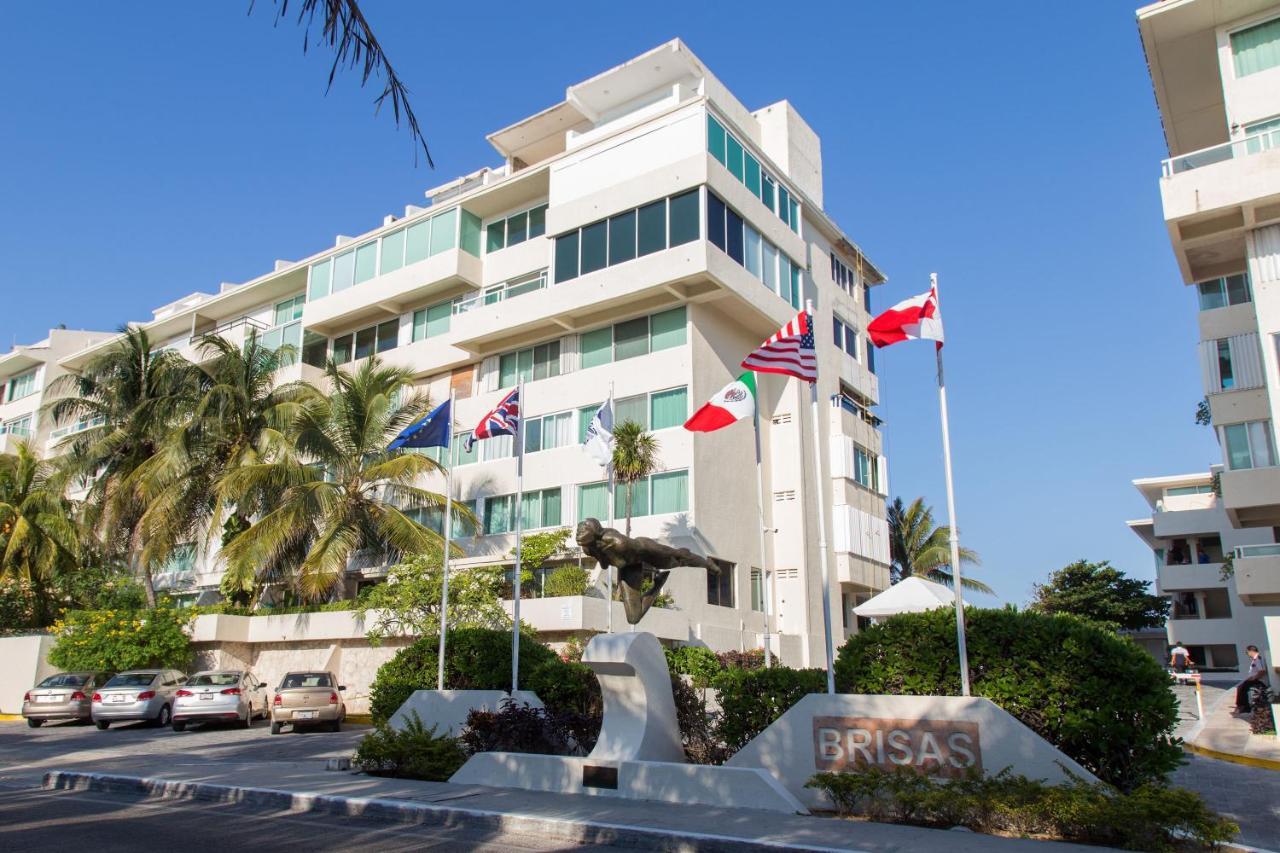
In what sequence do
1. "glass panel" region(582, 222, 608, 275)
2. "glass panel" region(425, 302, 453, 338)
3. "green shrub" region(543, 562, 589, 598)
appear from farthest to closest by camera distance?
"glass panel" region(425, 302, 453, 338) < "glass panel" region(582, 222, 608, 275) < "green shrub" region(543, 562, 589, 598)

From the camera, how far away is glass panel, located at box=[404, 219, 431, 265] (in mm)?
35406

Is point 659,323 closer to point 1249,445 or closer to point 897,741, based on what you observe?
point 1249,445

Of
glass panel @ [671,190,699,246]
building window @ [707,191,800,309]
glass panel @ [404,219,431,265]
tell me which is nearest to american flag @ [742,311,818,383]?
glass panel @ [671,190,699,246]

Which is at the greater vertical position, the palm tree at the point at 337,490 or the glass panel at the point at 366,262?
the glass panel at the point at 366,262

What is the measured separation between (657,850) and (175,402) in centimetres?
3024

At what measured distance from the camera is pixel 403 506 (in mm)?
32844

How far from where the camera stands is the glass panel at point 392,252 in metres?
36.3

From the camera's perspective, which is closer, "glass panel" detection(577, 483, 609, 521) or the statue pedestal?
the statue pedestal

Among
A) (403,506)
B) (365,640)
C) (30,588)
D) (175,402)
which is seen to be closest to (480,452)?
(403,506)

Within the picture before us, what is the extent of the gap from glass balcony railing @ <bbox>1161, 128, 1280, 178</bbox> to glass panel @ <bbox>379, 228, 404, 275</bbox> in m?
24.8

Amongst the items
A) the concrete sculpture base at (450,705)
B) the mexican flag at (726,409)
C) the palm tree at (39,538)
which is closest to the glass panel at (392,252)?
the palm tree at (39,538)

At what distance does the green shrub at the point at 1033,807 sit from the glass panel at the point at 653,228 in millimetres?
19932

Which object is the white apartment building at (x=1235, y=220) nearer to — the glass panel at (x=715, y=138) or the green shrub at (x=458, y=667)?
the glass panel at (x=715, y=138)

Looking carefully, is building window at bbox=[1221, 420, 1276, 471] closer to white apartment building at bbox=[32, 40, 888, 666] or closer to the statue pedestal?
white apartment building at bbox=[32, 40, 888, 666]
